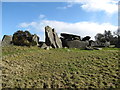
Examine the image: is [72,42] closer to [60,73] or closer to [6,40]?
[6,40]

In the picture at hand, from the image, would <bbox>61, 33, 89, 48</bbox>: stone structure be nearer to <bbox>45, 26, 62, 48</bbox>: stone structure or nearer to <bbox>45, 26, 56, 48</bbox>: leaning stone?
<bbox>45, 26, 62, 48</bbox>: stone structure

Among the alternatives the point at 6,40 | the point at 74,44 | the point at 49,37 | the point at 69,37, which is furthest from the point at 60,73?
the point at 6,40

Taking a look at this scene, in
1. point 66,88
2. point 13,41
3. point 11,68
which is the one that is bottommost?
point 66,88

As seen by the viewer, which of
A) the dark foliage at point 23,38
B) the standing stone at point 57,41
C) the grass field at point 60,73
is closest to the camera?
the grass field at point 60,73

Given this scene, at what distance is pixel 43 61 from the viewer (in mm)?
12633

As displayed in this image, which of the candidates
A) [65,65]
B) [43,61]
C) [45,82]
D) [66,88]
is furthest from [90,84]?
[43,61]

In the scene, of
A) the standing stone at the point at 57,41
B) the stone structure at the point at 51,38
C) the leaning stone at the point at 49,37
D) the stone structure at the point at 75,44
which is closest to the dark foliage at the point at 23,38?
the leaning stone at the point at 49,37

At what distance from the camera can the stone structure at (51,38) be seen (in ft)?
69.2

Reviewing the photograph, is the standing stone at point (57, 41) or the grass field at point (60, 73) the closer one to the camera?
the grass field at point (60, 73)

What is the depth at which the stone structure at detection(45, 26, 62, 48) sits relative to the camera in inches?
831

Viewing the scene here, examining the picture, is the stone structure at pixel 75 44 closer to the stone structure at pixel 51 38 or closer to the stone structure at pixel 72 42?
the stone structure at pixel 72 42

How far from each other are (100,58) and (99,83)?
4.90 m

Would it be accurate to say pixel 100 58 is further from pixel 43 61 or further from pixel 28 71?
pixel 28 71

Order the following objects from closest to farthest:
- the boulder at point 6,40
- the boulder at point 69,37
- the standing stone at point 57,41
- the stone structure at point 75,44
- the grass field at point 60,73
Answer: the grass field at point 60,73 → the standing stone at point 57,41 → the boulder at point 6,40 → the stone structure at point 75,44 → the boulder at point 69,37
